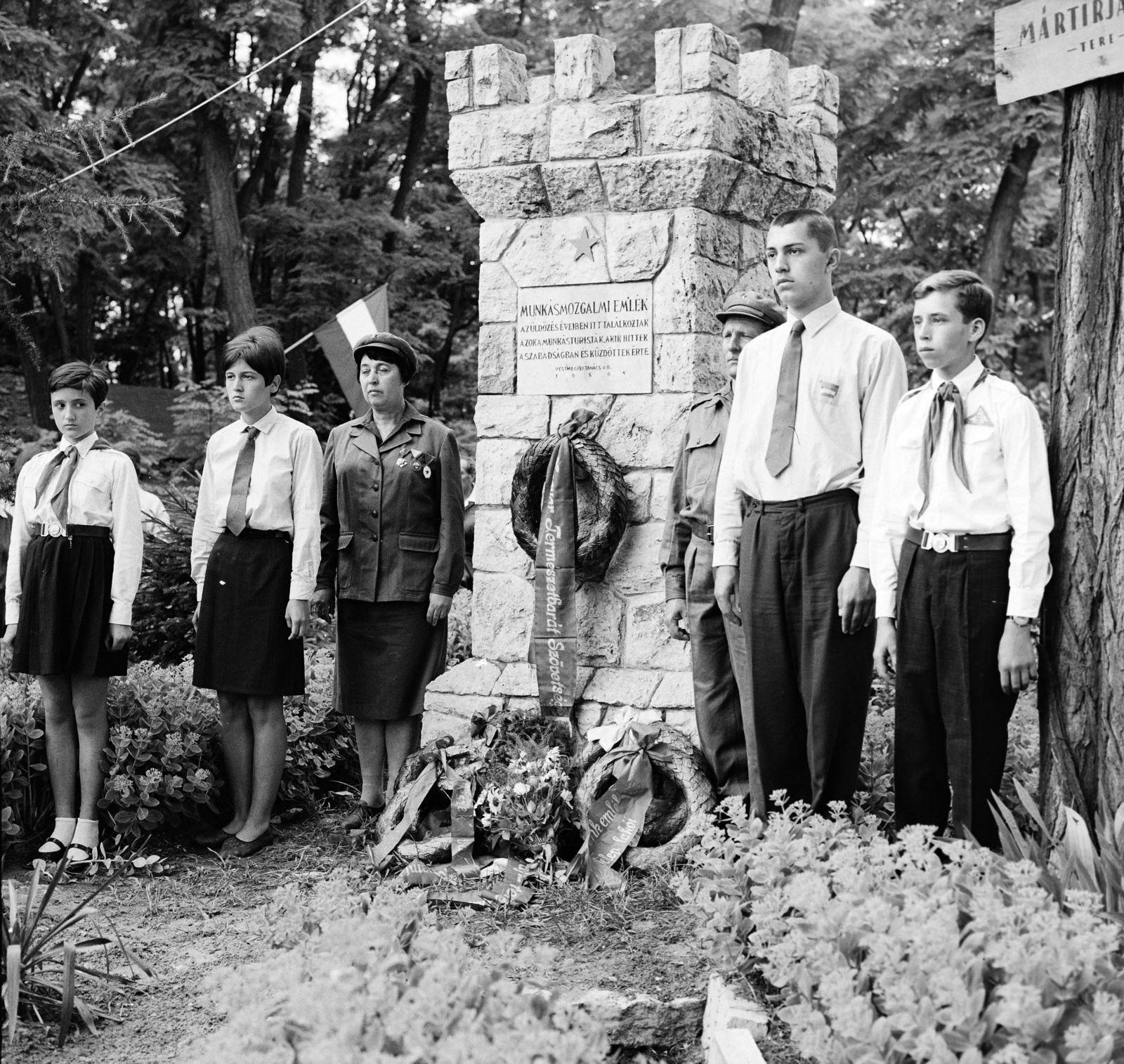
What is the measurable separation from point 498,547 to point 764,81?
2.12m

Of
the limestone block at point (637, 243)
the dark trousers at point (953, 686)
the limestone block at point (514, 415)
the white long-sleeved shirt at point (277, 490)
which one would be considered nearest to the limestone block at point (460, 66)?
the limestone block at point (637, 243)

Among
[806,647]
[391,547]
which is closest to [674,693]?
[391,547]

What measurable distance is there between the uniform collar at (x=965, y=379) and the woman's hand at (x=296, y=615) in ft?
7.86

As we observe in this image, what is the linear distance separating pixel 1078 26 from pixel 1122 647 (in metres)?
1.56

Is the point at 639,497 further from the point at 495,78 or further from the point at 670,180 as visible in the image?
the point at 495,78

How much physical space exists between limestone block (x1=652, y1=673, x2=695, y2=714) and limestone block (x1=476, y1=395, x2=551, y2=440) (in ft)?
3.57

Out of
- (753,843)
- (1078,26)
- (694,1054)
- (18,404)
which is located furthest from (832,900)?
(18,404)

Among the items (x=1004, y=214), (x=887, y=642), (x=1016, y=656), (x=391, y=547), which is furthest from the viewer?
(x=1004, y=214)

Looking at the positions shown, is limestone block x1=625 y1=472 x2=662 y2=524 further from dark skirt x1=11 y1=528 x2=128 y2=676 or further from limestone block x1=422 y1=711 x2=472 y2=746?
→ dark skirt x1=11 y1=528 x2=128 y2=676

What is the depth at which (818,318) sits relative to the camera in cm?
375

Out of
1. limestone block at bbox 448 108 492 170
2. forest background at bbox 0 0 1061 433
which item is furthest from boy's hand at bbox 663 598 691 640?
forest background at bbox 0 0 1061 433

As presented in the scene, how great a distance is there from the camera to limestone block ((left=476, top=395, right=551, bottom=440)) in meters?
5.23

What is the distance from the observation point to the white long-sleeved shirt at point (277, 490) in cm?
479

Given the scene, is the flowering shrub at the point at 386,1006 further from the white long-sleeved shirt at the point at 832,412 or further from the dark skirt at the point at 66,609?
the dark skirt at the point at 66,609
